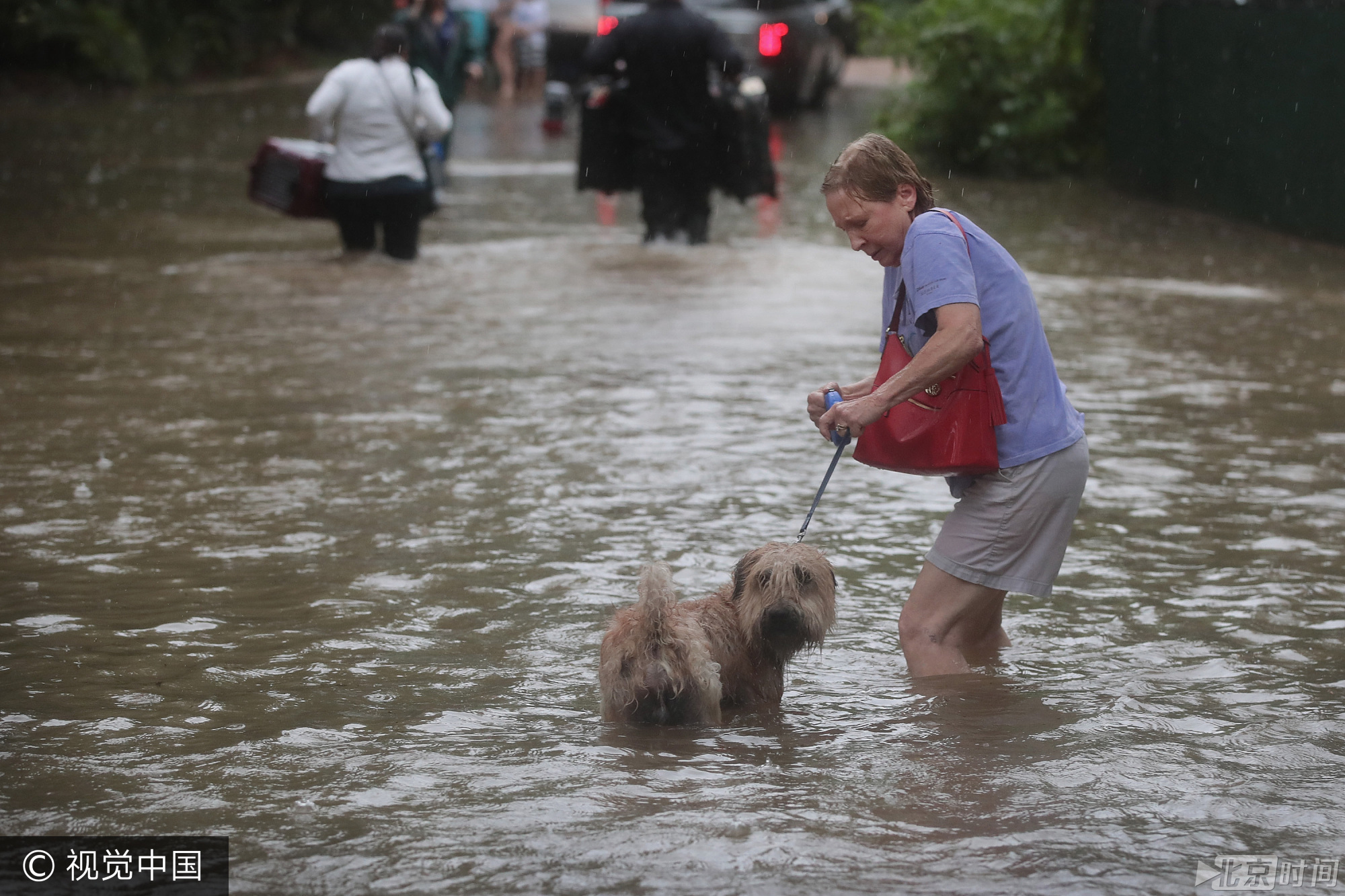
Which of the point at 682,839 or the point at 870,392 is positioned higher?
the point at 870,392

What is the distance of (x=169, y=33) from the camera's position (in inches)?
1395

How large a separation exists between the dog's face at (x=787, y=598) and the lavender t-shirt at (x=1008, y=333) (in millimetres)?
701

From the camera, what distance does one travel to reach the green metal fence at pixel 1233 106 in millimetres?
16062

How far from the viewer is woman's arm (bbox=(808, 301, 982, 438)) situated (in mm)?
4734

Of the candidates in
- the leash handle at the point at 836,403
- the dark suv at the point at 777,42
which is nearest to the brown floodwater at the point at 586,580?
the leash handle at the point at 836,403

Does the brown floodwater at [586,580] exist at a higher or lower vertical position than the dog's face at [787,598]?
lower

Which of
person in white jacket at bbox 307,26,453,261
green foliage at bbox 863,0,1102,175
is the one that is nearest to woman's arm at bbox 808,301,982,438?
person in white jacket at bbox 307,26,453,261

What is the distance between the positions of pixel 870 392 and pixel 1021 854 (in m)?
1.62

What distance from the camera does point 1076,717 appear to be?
507 cm

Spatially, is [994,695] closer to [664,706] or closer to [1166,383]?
[664,706]

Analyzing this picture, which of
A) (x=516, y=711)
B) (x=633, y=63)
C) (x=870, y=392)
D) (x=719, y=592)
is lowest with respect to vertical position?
(x=516, y=711)

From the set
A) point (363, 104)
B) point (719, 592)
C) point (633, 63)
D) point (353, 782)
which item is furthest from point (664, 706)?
point (633, 63)

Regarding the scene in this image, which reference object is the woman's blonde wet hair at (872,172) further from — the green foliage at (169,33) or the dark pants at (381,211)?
the green foliage at (169,33)

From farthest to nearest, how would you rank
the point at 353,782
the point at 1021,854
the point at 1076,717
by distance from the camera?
the point at 1076,717 → the point at 353,782 → the point at 1021,854
